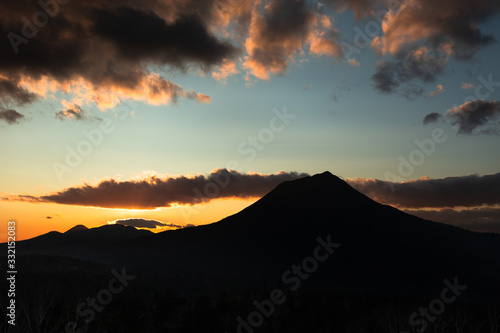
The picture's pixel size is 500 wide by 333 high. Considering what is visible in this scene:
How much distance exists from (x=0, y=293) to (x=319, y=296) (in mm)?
96463

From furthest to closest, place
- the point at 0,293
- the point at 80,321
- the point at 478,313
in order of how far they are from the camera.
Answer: the point at 478,313
the point at 0,293
the point at 80,321

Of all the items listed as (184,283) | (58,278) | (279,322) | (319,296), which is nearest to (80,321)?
(279,322)

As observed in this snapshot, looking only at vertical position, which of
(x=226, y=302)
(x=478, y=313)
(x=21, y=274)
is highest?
(x=21, y=274)

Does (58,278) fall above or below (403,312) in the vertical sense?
above

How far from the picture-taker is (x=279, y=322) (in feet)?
397

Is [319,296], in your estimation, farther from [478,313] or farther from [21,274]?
[21,274]

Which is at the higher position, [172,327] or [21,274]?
[21,274]

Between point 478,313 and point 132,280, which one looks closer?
point 478,313

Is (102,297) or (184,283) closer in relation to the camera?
(102,297)

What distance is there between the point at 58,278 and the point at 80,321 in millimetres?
73034

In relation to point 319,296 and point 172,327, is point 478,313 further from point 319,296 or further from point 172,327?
point 172,327

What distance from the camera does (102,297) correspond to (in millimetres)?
127125

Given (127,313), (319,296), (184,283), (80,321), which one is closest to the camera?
(80,321)

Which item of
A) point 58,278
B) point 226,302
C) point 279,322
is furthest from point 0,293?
point 279,322
